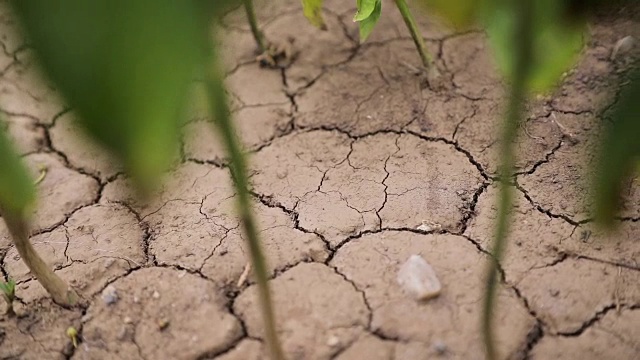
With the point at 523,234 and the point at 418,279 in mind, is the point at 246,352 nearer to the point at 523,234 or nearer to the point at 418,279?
the point at 418,279

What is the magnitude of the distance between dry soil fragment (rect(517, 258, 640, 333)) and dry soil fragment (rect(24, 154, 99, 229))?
1074 millimetres

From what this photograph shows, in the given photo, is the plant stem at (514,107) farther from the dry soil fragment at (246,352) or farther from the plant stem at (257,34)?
the plant stem at (257,34)

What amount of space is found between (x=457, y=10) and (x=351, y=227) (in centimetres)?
111

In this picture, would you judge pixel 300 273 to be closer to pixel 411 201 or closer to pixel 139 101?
pixel 411 201

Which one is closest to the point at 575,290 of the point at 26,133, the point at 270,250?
the point at 270,250

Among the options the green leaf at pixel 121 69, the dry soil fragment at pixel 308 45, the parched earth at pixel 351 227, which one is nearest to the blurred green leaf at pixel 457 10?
the green leaf at pixel 121 69

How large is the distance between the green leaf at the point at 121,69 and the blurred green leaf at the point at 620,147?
12.8 inches

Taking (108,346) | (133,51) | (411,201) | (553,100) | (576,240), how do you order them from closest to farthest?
1. (133,51)
2. (108,346)
3. (576,240)
4. (411,201)
5. (553,100)

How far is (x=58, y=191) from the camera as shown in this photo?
67.1 inches

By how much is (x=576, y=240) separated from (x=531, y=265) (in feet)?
0.41

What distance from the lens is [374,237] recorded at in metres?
1.47

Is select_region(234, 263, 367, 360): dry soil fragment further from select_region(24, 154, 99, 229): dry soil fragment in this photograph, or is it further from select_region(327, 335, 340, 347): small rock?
select_region(24, 154, 99, 229): dry soil fragment

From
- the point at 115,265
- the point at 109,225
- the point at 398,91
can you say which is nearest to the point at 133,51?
the point at 115,265

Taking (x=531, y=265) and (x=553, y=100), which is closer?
(x=531, y=265)
